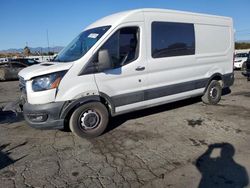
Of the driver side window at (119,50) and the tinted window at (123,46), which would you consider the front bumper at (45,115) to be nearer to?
the driver side window at (119,50)

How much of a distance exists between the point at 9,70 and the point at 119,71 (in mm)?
14305

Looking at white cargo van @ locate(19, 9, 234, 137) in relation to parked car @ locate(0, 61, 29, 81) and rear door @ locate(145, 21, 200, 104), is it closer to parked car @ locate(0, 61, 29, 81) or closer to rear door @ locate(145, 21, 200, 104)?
rear door @ locate(145, 21, 200, 104)

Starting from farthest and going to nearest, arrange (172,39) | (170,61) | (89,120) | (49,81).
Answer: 1. (172,39)
2. (170,61)
3. (89,120)
4. (49,81)

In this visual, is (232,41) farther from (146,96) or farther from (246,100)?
(146,96)

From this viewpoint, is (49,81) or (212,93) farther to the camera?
(212,93)

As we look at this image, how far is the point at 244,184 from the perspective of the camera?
3418 millimetres

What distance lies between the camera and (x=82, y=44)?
5.68 metres

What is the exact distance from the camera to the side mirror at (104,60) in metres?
4.95

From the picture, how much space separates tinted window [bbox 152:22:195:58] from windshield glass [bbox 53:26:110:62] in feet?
3.88

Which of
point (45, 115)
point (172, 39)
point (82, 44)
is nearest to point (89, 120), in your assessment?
point (45, 115)

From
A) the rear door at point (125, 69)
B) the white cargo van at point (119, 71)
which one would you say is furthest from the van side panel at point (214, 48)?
the rear door at point (125, 69)

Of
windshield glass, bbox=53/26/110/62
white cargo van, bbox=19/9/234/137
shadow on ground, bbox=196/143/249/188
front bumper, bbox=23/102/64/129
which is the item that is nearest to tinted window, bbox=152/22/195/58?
white cargo van, bbox=19/9/234/137

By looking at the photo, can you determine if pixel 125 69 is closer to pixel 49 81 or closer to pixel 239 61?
pixel 49 81

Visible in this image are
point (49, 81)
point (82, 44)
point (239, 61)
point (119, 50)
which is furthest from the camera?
point (239, 61)
